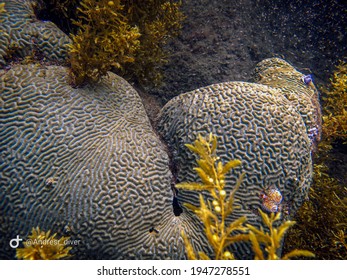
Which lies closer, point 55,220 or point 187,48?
point 55,220

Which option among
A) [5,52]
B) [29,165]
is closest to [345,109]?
[29,165]

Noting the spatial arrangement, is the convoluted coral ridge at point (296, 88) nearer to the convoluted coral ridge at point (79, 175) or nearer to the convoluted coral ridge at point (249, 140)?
the convoluted coral ridge at point (249, 140)

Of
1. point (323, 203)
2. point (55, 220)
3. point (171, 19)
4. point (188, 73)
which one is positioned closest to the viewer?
point (55, 220)

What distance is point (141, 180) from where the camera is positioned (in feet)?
8.34

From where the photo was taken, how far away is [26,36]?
2.89 metres

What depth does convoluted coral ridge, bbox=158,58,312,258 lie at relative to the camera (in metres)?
2.64

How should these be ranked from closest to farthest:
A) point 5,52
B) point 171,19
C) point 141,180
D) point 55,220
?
1. point 55,220
2. point 141,180
3. point 5,52
4. point 171,19

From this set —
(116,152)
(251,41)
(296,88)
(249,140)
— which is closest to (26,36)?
(116,152)

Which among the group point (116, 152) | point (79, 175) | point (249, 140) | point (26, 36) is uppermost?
point (26, 36)

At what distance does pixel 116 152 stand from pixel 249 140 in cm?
129

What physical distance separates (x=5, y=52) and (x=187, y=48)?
8.46 ft

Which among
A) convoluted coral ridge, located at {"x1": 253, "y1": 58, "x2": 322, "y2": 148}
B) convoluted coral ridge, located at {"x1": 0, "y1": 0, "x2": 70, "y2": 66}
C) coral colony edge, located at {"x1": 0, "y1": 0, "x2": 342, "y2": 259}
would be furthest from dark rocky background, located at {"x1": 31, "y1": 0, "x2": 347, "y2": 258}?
convoluted coral ridge, located at {"x1": 0, "y1": 0, "x2": 70, "y2": 66}

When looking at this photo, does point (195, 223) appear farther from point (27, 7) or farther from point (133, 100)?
point (27, 7)

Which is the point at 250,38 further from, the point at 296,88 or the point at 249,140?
the point at 249,140
